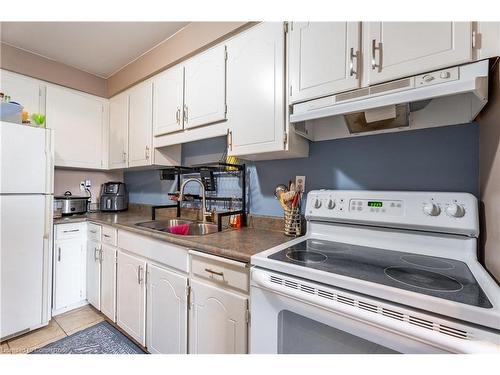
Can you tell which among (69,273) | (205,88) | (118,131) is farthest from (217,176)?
(69,273)

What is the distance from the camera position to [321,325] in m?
0.81

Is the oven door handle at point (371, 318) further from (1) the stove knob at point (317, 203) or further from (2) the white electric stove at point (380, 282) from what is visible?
(1) the stove knob at point (317, 203)

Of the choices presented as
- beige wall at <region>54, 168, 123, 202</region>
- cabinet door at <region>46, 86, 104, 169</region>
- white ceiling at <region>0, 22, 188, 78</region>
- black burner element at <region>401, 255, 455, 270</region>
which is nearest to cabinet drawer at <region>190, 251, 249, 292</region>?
black burner element at <region>401, 255, 455, 270</region>

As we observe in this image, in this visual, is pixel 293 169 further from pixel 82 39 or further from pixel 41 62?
pixel 41 62

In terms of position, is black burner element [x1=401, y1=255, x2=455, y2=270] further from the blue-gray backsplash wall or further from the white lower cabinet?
the white lower cabinet

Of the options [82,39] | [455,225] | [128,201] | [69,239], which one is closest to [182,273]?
[455,225]

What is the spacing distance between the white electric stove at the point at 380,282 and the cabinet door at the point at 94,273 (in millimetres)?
1659

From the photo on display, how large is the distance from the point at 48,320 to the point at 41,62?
7.60 ft

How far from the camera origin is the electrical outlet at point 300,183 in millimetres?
1466

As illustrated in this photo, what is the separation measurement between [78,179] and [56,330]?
1.53 metres

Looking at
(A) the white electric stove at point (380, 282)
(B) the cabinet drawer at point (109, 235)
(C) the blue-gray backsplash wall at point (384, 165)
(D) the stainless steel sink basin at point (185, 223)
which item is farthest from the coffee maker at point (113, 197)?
(A) the white electric stove at point (380, 282)

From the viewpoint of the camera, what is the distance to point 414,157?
1.14 m

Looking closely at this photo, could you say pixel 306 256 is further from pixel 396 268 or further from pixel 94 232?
pixel 94 232

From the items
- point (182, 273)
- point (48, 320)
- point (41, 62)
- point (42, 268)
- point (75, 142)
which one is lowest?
point (48, 320)
